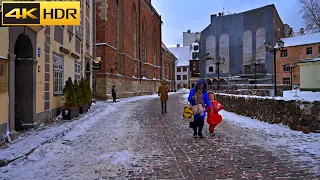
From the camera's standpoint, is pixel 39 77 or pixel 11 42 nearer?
pixel 11 42

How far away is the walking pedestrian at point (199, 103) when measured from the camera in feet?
26.7

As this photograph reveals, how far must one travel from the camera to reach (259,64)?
59.0 metres

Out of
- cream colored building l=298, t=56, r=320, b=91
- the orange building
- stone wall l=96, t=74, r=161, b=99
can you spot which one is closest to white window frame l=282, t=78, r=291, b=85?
the orange building

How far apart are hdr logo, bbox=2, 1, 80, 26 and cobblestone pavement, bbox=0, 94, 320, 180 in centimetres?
285

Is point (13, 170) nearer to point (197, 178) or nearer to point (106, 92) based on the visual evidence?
point (197, 178)

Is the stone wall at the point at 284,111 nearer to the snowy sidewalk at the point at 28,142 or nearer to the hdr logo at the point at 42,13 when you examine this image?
the hdr logo at the point at 42,13

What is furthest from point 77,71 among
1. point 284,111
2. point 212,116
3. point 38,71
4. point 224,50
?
point 224,50

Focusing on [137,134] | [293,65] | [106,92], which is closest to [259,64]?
[293,65]

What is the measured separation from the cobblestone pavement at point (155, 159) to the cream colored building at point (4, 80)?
1.27 meters

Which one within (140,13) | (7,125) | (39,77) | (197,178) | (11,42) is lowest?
(197,178)

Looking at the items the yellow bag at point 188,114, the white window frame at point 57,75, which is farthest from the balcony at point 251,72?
the yellow bag at point 188,114

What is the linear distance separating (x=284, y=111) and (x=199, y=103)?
3333 mm

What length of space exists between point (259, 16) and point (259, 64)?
32.3 ft

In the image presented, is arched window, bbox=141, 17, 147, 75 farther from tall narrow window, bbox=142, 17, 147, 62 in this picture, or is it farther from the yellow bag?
the yellow bag
